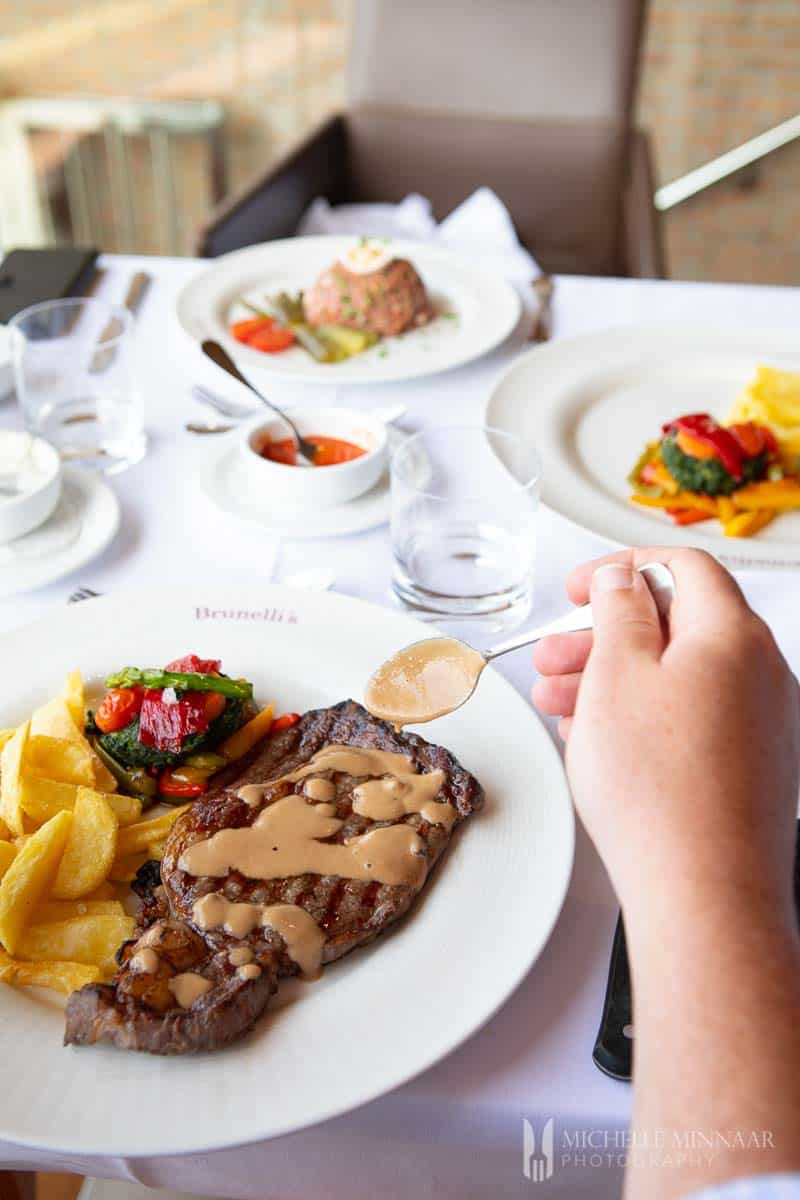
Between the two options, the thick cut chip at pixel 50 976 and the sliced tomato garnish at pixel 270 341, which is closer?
the thick cut chip at pixel 50 976

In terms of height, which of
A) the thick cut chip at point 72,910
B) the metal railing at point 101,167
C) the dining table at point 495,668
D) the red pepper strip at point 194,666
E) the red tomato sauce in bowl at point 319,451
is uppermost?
the red pepper strip at point 194,666

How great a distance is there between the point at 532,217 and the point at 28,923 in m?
3.19

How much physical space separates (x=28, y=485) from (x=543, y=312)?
1.26m

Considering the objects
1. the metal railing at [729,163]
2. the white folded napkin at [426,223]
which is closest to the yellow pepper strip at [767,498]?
the white folded napkin at [426,223]

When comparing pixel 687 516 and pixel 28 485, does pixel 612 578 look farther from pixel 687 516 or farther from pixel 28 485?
pixel 28 485

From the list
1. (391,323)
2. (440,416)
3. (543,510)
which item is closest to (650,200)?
(391,323)

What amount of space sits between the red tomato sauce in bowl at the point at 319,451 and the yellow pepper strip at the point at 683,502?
19.2 inches

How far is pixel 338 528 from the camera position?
5.71 ft

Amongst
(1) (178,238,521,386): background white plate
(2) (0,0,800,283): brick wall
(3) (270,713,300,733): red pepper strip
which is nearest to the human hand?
(3) (270,713,300,733): red pepper strip

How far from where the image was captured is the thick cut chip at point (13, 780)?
46.7 inches

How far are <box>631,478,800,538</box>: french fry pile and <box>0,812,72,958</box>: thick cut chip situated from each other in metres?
1.14

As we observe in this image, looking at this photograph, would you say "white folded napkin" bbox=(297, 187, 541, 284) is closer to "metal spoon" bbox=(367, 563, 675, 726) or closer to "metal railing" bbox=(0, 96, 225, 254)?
"metal railing" bbox=(0, 96, 225, 254)

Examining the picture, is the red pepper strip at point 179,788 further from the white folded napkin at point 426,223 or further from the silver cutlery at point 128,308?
the white folded napkin at point 426,223

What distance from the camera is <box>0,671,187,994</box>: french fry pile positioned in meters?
1.06
